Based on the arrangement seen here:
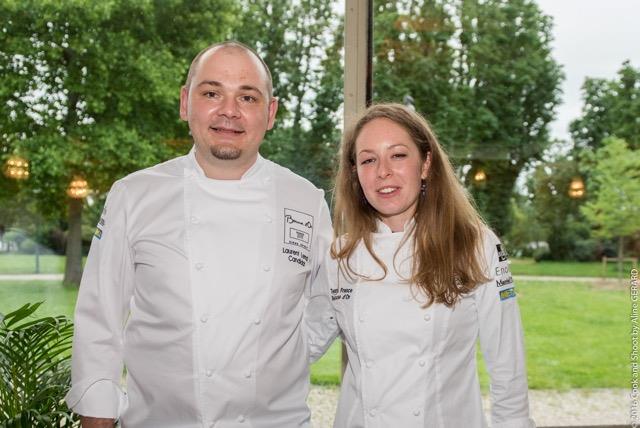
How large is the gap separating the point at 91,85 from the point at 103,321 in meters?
1.30

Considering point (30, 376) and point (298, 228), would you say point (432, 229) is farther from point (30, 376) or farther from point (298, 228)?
point (30, 376)

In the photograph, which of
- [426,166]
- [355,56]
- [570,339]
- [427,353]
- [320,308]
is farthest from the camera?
[570,339]

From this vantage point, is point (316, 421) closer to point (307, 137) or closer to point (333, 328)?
point (333, 328)

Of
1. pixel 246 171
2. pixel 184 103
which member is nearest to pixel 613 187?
pixel 246 171

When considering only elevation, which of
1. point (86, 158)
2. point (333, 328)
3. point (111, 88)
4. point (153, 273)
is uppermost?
point (111, 88)

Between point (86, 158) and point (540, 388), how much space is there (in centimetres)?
210

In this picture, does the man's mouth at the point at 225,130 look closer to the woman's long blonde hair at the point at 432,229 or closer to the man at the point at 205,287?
the man at the point at 205,287

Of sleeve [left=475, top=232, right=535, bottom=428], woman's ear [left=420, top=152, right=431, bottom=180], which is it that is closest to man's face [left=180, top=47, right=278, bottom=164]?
woman's ear [left=420, top=152, right=431, bottom=180]

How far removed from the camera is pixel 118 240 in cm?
162

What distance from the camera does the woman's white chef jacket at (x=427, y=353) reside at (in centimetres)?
152

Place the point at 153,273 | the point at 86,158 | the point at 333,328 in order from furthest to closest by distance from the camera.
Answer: the point at 86,158 < the point at 333,328 < the point at 153,273

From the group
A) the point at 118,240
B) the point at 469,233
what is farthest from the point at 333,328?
the point at 118,240

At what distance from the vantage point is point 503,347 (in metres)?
1.55

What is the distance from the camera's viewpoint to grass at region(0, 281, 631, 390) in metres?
2.63
